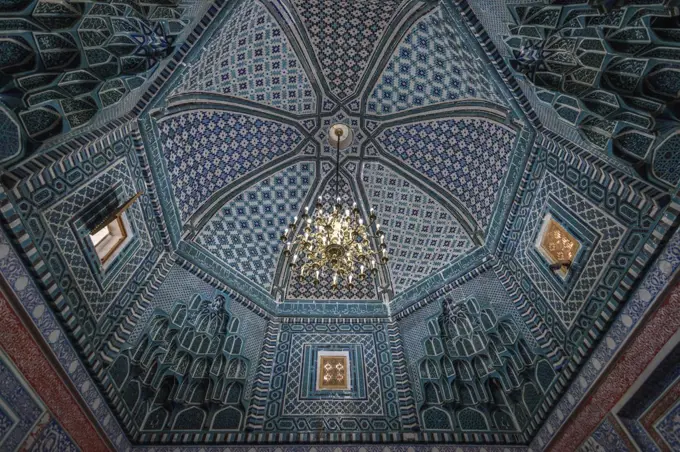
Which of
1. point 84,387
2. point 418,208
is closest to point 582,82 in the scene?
point 418,208

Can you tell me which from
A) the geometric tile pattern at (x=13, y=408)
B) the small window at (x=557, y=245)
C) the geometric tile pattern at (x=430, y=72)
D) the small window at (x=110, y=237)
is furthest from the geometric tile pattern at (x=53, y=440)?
the geometric tile pattern at (x=430, y=72)

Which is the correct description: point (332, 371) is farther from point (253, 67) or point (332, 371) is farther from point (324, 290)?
point (253, 67)

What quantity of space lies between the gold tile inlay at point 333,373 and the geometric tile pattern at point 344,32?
5718 millimetres

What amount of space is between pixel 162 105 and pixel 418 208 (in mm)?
5678

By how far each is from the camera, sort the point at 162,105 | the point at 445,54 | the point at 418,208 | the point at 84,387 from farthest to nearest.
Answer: the point at 418,208 → the point at 445,54 → the point at 162,105 → the point at 84,387

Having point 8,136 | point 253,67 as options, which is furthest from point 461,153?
point 8,136

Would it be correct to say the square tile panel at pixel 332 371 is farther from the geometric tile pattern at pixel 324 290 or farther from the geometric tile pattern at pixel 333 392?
the geometric tile pattern at pixel 324 290

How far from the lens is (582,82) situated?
4.56 m

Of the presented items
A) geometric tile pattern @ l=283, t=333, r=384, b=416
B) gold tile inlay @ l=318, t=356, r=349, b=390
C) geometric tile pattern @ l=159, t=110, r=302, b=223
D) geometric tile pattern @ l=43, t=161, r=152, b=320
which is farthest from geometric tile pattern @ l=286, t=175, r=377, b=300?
geometric tile pattern @ l=43, t=161, r=152, b=320

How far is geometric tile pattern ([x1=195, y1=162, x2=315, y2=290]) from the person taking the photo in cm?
854

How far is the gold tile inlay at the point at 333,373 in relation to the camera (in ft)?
25.1

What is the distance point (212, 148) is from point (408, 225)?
184 inches

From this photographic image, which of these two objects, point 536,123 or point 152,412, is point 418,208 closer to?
point 536,123

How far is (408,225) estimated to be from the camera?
9.14 metres
